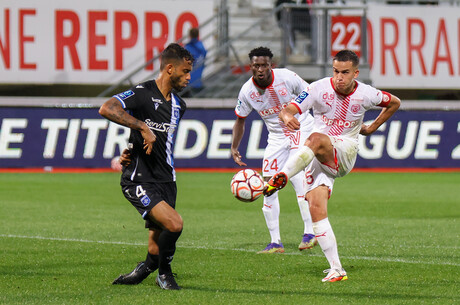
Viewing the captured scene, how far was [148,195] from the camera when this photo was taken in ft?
22.6

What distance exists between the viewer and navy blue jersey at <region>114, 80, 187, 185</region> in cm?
696

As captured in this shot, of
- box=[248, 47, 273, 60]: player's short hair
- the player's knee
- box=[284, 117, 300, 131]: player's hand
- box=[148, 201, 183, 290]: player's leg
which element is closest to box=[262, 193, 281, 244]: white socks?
box=[248, 47, 273, 60]: player's short hair

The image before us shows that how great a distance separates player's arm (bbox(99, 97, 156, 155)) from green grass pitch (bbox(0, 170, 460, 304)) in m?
1.20

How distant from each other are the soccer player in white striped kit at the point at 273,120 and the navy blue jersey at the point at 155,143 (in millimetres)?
2502

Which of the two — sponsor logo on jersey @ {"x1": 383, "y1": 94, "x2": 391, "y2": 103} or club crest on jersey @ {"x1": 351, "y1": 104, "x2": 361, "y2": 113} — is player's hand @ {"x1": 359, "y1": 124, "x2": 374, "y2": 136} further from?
club crest on jersey @ {"x1": 351, "y1": 104, "x2": 361, "y2": 113}

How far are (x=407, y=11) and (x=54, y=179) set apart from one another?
11.9m

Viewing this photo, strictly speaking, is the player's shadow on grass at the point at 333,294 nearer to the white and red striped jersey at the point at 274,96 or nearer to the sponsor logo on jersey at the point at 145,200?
the sponsor logo on jersey at the point at 145,200

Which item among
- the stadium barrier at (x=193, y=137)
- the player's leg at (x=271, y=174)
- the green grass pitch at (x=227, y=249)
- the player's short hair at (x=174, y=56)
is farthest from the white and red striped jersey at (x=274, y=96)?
the stadium barrier at (x=193, y=137)

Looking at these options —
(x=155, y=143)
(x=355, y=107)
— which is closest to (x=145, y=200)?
(x=155, y=143)

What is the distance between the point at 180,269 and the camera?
8.04m

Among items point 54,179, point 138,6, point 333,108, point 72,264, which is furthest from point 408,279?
point 138,6

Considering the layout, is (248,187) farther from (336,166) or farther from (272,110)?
(272,110)

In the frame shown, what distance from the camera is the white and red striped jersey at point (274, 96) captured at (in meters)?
9.62

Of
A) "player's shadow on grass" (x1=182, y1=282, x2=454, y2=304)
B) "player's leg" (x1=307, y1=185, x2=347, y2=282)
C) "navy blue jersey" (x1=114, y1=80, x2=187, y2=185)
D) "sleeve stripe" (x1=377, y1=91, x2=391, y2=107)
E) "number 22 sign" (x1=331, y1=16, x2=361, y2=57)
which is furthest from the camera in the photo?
"number 22 sign" (x1=331, y1=16, x2=361, y2=57)
